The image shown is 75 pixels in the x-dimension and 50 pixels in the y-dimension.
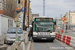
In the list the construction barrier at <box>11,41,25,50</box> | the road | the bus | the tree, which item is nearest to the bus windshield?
the bus

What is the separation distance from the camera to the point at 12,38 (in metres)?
14.4

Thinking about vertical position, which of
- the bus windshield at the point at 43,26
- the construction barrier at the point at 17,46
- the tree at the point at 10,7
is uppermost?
the tree at the point at 10,7

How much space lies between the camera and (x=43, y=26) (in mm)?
18016

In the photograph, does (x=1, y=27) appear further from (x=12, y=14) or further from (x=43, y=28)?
(x=12, y=14)

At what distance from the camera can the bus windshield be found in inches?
703

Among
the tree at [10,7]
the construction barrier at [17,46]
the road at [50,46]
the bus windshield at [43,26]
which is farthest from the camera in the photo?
the tree at [10,7]

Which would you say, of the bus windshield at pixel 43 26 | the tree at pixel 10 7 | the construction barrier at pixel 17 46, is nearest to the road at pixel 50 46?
the bus windshield at pixel 43 26

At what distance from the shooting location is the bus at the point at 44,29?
57.8 ft

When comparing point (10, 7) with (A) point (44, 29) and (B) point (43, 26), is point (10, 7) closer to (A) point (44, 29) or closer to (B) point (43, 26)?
(B) point (43, 26)

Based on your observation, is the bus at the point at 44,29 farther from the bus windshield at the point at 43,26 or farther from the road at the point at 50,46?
the road at the point at 50,46

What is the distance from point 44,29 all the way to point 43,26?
1.25 ft

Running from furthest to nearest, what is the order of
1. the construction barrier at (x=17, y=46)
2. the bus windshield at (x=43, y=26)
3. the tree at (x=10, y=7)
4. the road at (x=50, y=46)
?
the tree at (x=10, y=7)
the bus windshield at (x=43, y=26)
the road at (x=50, y=46)
the construction barrier at (x=17, y=46)

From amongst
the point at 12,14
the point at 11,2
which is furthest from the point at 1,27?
the point at 12,14

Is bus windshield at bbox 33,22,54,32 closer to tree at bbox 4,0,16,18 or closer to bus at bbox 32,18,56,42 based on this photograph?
bus at bbox 32,18,56,42
